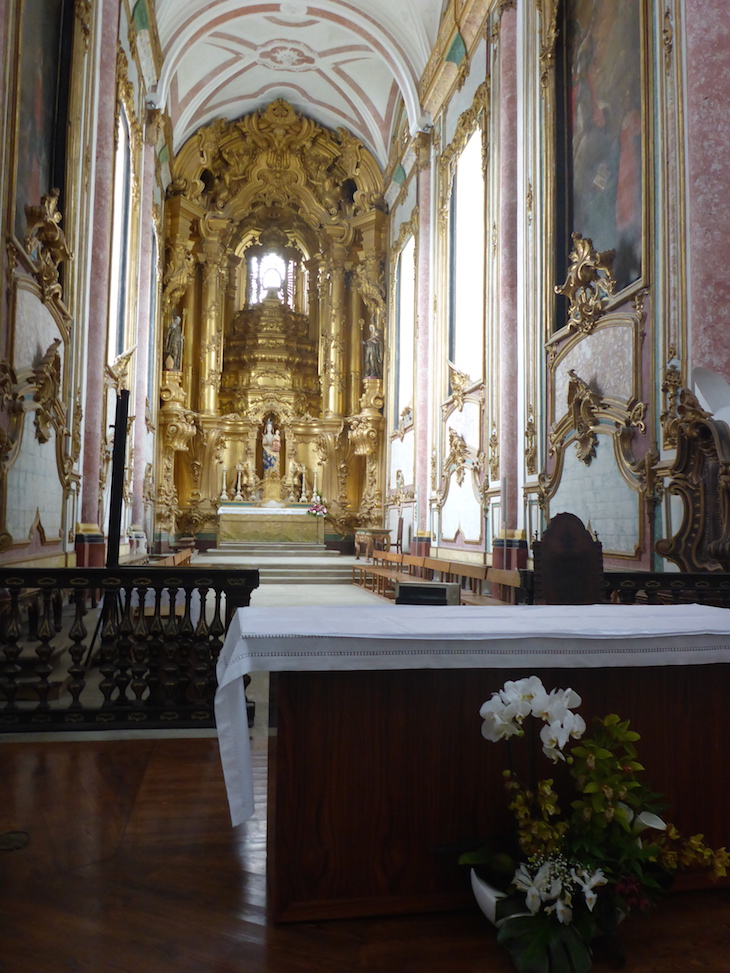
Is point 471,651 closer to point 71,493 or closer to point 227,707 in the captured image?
point 227,707

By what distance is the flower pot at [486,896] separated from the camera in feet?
6.45

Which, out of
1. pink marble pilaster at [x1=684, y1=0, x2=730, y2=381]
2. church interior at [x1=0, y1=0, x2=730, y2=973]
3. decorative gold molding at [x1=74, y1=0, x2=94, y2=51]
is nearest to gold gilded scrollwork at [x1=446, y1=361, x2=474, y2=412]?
church interior at [x1=0, y1=0, x2=730, y2=973]

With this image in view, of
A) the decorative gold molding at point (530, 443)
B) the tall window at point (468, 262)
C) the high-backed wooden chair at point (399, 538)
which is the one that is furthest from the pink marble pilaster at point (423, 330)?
the decorative gold molding at point (530, 443)

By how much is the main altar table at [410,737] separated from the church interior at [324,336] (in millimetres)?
143

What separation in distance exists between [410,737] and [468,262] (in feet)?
39.2

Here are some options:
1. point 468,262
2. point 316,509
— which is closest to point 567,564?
point 468,262

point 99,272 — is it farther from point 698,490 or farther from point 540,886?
point 540,886

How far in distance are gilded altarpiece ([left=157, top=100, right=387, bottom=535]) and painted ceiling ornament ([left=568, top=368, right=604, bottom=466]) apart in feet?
37.3

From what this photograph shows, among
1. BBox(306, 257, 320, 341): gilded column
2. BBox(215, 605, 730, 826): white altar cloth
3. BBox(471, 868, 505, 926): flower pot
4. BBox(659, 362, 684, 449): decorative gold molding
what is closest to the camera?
BBox(471, 868, 505, 926): flower pot

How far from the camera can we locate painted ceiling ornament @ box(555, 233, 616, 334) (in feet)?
25.5

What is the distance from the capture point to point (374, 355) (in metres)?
19.7

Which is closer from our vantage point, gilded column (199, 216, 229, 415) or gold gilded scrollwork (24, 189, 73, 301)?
gold gilded scrollwork (24, 189, 73, 301)

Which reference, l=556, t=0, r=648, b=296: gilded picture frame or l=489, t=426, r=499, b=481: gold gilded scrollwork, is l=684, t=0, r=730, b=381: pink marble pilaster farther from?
l=489, t=426, r=499, b=481: gold gilded scrollwork

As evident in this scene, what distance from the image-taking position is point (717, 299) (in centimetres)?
581
